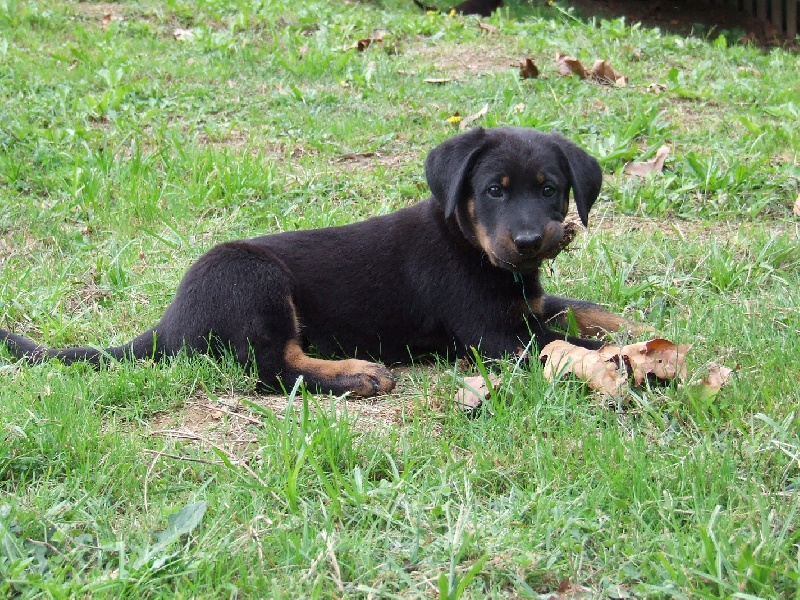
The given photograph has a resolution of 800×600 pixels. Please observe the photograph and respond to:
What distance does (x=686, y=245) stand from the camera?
4.93 metres

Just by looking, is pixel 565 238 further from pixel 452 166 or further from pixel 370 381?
pixel 370 381

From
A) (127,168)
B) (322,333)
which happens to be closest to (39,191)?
(127,168)

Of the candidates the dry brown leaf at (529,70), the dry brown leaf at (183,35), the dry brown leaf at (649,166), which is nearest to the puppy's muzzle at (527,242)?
the dry brown leaf at (649,166)

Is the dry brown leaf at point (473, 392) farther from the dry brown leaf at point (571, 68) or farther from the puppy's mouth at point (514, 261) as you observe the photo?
the dry brown leaf at point (571, 68)

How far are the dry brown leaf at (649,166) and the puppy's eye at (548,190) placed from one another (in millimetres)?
2137

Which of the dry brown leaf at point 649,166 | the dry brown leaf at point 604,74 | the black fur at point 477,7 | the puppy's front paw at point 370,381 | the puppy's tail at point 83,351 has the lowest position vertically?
the puppy's front paw at point 370,381

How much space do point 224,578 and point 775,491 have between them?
150cm

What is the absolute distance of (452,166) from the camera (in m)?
3.97

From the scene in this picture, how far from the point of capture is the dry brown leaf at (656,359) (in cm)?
324

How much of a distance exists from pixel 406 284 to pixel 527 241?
0.78 meters

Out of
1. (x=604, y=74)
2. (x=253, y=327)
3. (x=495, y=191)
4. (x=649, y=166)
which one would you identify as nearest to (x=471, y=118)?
(x=649, y=166)

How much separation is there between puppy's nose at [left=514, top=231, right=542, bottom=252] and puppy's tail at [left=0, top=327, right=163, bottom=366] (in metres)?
1.52

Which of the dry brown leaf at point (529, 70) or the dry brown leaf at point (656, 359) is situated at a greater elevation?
the dry brown leaf at point (529, 70)

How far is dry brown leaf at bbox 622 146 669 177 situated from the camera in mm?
5906
